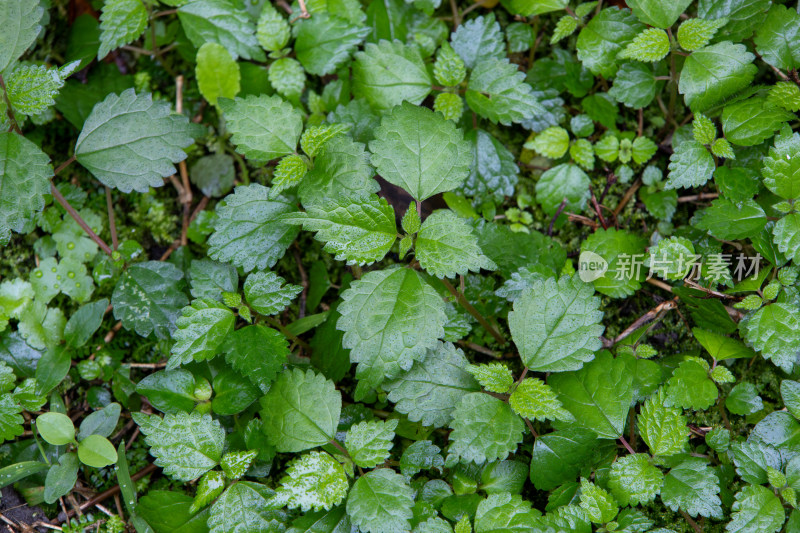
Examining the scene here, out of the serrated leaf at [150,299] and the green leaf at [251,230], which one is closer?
the green leaf at [251,230]

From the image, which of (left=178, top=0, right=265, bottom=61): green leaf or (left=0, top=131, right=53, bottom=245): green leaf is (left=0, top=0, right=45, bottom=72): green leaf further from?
(left=178, top=0, right=265, bottom=61): green leaf

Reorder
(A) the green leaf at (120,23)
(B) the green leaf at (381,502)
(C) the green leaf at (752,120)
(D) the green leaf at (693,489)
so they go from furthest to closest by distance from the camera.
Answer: (A) the green leaf at (120,23) → (C) the green leaf at (752,120) → (D) the green leaf at (693,489) → (B) the green leaf at (381,502)

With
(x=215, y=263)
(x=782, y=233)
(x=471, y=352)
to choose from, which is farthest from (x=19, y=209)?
(x=782, y=233)

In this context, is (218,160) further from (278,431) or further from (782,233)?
(782,233)

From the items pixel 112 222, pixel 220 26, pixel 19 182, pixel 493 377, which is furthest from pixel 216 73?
pixel 493 377

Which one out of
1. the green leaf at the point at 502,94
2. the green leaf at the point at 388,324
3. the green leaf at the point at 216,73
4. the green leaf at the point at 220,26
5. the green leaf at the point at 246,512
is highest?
the green leaf at the point at 220,26

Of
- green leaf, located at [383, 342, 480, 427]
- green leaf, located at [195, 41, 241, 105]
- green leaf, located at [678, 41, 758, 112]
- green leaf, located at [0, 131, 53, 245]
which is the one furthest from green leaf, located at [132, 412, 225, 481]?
green leaf, located at [678, 41, 758, 112]

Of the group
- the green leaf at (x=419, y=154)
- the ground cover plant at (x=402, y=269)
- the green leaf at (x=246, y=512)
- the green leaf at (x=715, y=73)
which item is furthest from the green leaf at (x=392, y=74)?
the green leaf at (x=246, y=512)

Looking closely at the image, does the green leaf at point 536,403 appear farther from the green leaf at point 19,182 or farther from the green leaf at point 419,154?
the green leaf at point 19,182
